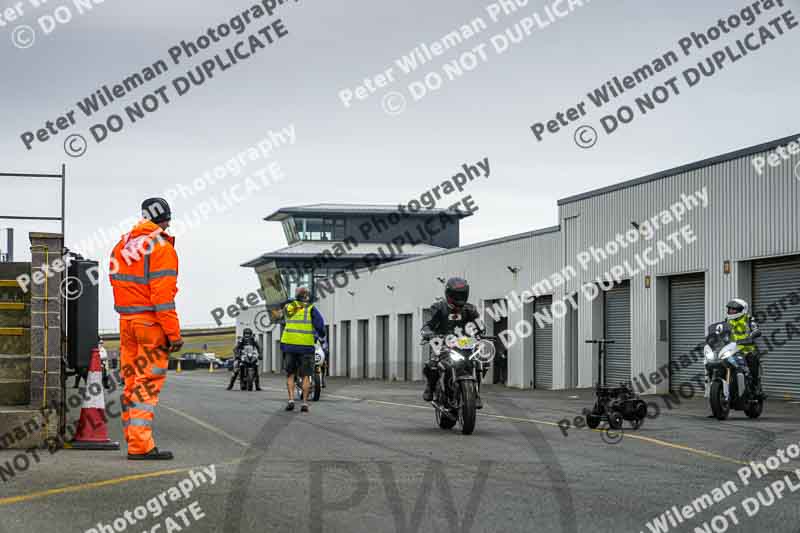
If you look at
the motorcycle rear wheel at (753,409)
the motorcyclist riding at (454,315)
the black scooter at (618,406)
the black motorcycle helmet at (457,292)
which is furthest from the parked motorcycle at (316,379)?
the motorcycle rear wheel at (753,409)

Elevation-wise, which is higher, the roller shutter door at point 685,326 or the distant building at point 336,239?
the distant building at point 336,239

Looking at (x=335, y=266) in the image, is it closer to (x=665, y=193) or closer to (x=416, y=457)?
(x=665, y=193)

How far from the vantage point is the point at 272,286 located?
85125 mm

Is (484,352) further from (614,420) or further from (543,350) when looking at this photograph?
(543,350)

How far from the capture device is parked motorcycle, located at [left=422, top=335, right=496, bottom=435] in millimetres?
13648

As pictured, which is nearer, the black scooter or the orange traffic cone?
the orange traffic cone

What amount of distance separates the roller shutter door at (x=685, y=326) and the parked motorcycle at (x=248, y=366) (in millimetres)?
10121

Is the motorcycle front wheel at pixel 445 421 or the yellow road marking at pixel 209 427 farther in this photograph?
the motorcycle front wheel at pixel 445 421

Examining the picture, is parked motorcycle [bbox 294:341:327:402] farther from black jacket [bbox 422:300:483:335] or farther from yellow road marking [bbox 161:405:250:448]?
black jacket [bbox 422:300:483:335]

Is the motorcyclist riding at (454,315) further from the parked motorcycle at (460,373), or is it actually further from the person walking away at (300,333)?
the person walking away at (300,333)

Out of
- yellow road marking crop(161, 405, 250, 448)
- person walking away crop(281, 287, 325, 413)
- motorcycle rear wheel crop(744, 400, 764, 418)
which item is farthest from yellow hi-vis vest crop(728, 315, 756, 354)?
yellow road marking crop(161, 405, 250, 448)

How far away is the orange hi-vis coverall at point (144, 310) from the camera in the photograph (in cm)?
1005

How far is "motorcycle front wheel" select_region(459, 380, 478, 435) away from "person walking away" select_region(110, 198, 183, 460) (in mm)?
4315

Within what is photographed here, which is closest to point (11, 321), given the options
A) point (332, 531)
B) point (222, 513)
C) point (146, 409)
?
point (146, 409)
